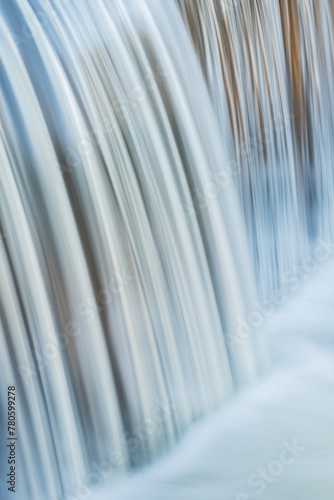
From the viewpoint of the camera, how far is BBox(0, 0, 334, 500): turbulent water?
62.1 inches

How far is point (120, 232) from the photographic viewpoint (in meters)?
1.75

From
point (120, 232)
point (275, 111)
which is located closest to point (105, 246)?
point (120, 232)

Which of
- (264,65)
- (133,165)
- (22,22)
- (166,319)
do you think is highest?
(22,22)

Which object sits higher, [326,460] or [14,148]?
[14,148]

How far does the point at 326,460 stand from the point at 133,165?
2.56 ft

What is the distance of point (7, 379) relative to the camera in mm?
1525

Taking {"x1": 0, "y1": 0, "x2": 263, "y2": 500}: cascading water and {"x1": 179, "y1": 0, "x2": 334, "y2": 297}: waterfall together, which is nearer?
{"x1": 0, "y1": 0, "x2": 263, "y2": 500}: cascading water

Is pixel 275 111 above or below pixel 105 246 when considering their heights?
above

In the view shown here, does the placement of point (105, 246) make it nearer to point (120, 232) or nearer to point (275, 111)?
point (120, 232)

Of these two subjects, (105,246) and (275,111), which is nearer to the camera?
(105,246)

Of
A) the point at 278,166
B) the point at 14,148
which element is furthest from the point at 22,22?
the point at 278,166

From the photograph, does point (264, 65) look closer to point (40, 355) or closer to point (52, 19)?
point (52, 19)

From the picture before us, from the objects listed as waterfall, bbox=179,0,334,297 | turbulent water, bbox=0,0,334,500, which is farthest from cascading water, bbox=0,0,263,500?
waterfall, bbox=179,0,334,297

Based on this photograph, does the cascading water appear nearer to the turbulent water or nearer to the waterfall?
the turbulent water
